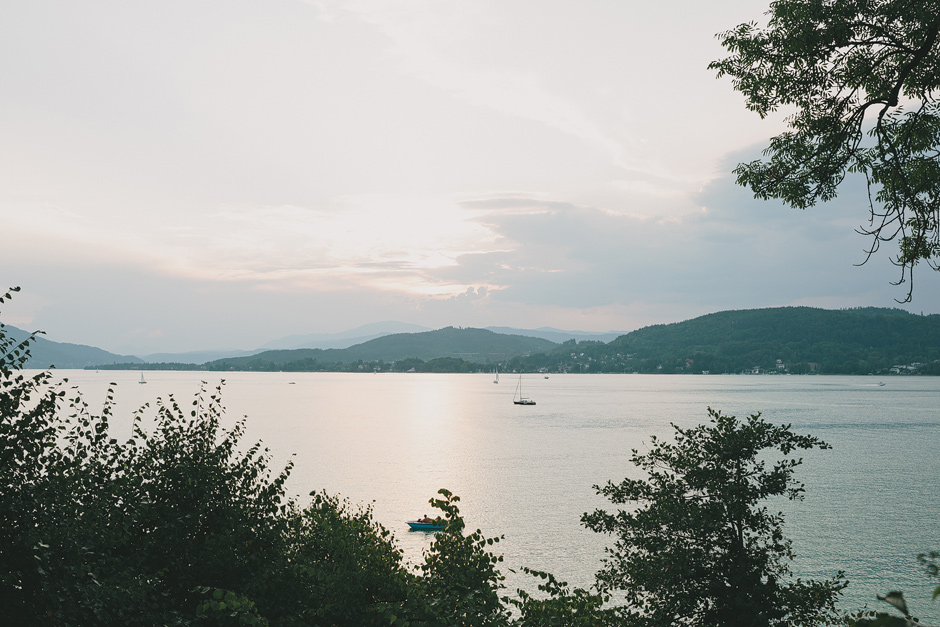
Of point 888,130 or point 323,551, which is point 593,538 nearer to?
point 323,551

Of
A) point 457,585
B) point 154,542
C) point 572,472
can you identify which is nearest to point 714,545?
point 457,585

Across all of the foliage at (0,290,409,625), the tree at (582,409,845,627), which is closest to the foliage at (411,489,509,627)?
the foliage at (0,290,409,625)

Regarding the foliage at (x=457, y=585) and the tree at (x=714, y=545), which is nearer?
the foliage at (x=457, y=585)

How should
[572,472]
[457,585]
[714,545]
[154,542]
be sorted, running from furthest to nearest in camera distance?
1. [572,472]
2. [714,545]
3. [154,542]
4. [457,585]

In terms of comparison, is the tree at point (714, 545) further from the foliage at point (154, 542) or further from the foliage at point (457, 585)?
the foliage at point (154, 542)

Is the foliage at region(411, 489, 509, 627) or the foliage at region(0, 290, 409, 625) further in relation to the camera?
the foliage at region(411, 489, 509, 627)

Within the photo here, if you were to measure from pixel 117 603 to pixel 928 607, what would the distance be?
41492 mm

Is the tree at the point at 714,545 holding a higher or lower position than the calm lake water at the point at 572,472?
higher

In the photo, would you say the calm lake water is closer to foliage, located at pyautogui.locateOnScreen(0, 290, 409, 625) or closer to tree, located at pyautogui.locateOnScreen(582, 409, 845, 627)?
A: tree, located at pyautogui.locateOnScreen(582, 409, 845, 627)

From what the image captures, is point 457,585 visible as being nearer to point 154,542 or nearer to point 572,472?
point 154,542

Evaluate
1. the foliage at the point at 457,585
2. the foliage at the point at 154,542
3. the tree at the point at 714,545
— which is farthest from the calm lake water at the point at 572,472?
the foliage at the point at 457,585

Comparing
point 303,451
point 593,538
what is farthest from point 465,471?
point 593,538

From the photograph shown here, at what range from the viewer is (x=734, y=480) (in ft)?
60.4

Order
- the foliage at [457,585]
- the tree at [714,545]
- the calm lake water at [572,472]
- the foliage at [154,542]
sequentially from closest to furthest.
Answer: the foliage at [154,542], the foliage at [457,585], the tree at [714,545], the calm lake water at [572,472]
